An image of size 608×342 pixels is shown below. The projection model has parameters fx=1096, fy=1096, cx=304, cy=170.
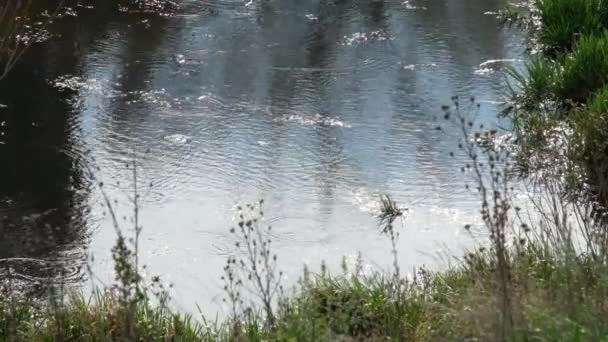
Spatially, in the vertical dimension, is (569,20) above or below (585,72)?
above

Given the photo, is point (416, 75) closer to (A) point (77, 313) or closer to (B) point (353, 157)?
(B) point (353, 157)

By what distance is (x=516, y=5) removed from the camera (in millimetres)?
10828

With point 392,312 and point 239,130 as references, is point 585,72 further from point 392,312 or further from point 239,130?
Result: point 392,312

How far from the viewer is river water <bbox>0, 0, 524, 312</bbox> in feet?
21.0

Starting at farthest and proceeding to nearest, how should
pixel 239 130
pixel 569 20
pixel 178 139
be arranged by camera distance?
pixel 569 20
pixel 239 130
pixel 178 139

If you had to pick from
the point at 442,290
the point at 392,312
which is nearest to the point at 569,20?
the point at 442,290

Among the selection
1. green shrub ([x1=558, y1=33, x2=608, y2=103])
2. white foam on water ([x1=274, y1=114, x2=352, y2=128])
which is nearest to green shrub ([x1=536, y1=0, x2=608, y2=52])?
green shrub ([x1=558, y1=33, x2=608, y2=103])

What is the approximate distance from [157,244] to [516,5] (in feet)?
18.8

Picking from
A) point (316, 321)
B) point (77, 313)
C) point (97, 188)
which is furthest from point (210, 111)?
point (316, 321)

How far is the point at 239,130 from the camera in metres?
8.02

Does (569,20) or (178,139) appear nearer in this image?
(178,139)

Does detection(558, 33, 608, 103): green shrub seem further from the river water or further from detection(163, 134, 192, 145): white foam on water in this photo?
detection(163, 134, 192, 145): white foam on water

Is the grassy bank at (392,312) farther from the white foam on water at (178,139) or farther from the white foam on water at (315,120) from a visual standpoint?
the white foam on water at (315,120)

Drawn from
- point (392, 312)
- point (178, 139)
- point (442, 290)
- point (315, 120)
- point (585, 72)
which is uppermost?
point (585, 72)
